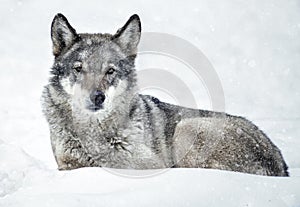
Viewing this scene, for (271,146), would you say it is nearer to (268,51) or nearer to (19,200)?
(19,200)

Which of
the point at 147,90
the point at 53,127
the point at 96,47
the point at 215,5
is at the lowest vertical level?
the point at 53,127

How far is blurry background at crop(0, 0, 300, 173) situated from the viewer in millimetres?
9508

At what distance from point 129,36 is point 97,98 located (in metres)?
0.99

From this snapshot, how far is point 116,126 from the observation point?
5.17m

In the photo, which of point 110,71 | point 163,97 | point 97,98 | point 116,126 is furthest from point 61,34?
point 163,97

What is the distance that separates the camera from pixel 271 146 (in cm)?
549

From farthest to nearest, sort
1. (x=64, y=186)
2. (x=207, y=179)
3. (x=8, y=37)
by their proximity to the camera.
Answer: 1. (x=8, y=37)
2. (x=207, y=179)
3. (x=64, y=186)

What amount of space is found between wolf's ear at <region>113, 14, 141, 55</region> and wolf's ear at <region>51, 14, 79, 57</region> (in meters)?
0.50

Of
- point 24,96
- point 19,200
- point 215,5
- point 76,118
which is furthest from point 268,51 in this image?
point 19,200

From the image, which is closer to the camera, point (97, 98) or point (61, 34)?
point (97, 98)

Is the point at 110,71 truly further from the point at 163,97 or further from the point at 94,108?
the point at 163,97

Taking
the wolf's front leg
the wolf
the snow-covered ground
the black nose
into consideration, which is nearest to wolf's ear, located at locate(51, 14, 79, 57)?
the wolf

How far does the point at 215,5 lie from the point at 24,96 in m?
6.47

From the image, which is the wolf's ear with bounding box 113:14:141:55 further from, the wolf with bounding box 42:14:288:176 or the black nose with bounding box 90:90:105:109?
the black nose with bounding box 90:90:105:109
